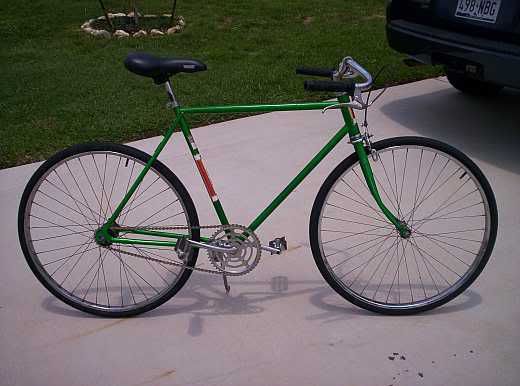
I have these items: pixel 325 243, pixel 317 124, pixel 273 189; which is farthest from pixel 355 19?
pixel 325 243

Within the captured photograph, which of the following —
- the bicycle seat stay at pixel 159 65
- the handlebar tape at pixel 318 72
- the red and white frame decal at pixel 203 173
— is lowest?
the red and white frame decal at pixel 203 173

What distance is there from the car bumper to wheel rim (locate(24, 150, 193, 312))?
6.71 ft

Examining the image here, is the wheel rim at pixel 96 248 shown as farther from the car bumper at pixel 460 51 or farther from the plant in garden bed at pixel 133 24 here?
the plant in garden bed at pixel 133 24

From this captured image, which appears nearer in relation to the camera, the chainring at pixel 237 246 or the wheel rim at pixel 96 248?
the chainring at pixel 237 246

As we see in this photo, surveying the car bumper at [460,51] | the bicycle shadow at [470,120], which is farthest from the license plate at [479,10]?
the bicycle shadow at [470,120]

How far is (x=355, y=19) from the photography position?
8.10m

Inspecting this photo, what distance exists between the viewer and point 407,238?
2494mm

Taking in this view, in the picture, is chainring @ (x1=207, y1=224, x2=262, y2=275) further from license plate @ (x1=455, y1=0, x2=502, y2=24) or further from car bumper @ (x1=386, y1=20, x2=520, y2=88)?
license plate @ (x1=455, y1=0, x2=502, y2=24)

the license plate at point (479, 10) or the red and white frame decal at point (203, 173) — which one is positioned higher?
the license plate at point (479, 10)

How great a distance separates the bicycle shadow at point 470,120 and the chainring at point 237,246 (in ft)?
6.95

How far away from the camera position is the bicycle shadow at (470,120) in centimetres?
403

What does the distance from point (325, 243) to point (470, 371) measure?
1.06 m

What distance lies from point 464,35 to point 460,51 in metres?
0.16

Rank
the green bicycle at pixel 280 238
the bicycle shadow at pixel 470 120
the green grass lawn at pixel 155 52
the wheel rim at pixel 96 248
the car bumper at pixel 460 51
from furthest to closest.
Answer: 1. the green grass lawn at pixel 155 52
2. the bicycle shadow at pixel 470 120
3. the car bumper at pixel 460 51
4. the wheel rim at pixel 96 248
5. the green bicycle at pixel 280 238
